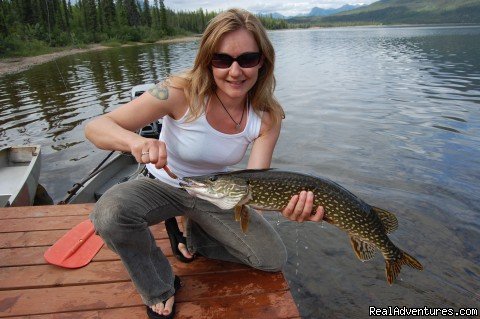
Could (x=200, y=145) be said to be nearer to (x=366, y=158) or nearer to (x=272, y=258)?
(x=272, y=258)

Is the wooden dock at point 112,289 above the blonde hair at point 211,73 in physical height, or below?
below

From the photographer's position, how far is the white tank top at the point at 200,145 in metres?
3.08

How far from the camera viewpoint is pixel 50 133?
1198cm

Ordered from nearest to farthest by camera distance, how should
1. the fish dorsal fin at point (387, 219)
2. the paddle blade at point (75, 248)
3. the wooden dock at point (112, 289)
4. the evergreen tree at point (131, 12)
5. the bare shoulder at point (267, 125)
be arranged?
the wooden dock at point (112, 289)
the fish dorsal fin at point (387, 219)
the bare shoulder at point (267, 125)
the paddle blade at point (75, 248)
the evergreen tree at point (131, 12)

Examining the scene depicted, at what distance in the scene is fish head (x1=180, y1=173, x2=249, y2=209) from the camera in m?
2.86

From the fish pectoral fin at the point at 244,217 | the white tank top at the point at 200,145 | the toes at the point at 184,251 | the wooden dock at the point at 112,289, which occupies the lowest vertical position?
the wooden dock at the point at 112,289

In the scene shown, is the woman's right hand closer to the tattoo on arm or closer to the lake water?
the tattoo on arm

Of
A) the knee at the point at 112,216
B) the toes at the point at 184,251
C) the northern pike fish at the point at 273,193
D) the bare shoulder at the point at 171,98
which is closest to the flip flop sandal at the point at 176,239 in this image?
the toes at the point at 184,251

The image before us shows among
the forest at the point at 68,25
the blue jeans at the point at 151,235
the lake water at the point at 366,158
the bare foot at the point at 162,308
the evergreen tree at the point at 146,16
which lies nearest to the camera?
the blue jeans at the point at 151,235

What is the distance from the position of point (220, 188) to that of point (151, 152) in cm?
66

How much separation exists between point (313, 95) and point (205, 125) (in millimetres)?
13941

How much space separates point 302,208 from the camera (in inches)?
114

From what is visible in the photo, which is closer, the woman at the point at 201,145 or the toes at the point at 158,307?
the woman at the point at 201,145

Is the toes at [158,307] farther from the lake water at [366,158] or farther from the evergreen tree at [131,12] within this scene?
the evergreen tree at [131,12]
